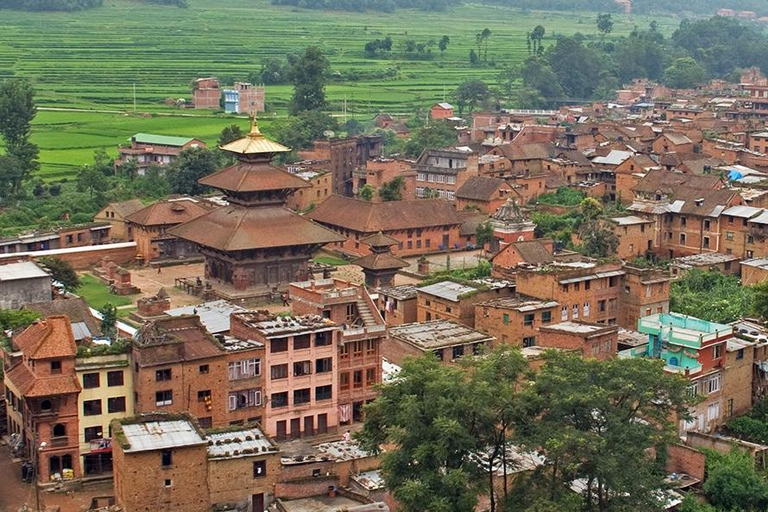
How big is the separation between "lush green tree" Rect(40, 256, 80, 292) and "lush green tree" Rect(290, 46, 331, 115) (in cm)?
4471

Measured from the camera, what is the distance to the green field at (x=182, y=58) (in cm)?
10256

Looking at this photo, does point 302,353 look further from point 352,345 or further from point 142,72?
point 142,72

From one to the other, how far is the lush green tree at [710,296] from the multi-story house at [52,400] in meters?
23.4

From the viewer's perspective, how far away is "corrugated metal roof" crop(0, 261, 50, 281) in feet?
164

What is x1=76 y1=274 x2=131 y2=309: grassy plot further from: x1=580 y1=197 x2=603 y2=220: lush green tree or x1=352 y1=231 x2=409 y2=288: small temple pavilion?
x1=580 y1=197 x2=603 y2=220: lush green tree

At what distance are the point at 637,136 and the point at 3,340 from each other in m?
55.7

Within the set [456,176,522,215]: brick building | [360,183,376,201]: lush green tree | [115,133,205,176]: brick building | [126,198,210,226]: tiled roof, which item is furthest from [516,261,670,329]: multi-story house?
[115,133,205,176]: brick building

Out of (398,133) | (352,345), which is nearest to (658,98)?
(398,133)

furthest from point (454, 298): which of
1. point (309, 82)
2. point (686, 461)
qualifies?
point (309, 82)

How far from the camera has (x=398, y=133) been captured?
335 ft

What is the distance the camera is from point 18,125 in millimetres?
80000

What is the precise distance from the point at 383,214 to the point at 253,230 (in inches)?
409

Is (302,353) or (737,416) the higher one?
(302,353)

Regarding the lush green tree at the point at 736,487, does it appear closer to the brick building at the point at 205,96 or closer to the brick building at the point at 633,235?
the brick building at the point at 633,235
